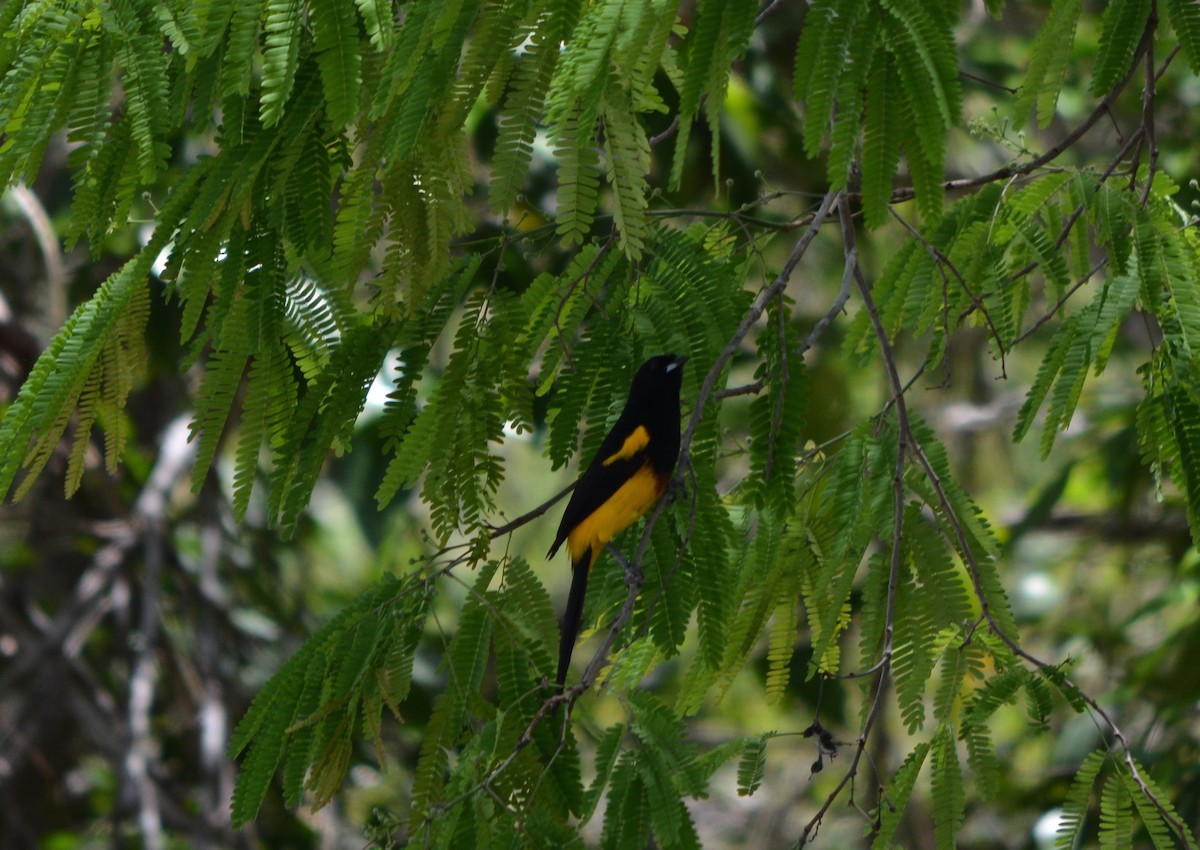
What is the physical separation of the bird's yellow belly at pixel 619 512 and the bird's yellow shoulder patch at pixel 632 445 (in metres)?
0.10

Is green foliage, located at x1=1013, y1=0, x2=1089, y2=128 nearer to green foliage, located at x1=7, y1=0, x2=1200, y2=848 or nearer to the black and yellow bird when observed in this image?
green foliage, located at x1=7, y1=0, x2=1200, y2=848

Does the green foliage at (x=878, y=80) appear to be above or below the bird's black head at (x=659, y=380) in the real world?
above

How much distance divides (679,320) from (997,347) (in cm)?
103

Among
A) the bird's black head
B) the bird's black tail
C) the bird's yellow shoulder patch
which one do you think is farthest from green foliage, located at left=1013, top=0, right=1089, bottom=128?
the bird's black tail

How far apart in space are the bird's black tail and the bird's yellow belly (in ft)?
0.15

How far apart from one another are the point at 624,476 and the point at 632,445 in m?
0.10

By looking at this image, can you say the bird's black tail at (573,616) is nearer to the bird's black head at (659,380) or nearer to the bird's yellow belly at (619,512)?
the bird's yellow belly at (619,512)

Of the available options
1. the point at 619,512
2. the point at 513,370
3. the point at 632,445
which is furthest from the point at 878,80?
the point at 619,512

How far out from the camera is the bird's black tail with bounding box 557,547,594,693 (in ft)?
11.5

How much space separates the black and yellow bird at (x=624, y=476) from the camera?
3.59 m

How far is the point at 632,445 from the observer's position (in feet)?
12.8

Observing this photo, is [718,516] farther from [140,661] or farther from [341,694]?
[140,661]

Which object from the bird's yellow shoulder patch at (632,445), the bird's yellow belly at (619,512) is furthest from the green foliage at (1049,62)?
the bird's yellow belly at (619,512)

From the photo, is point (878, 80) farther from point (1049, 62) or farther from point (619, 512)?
point (619, 512)
